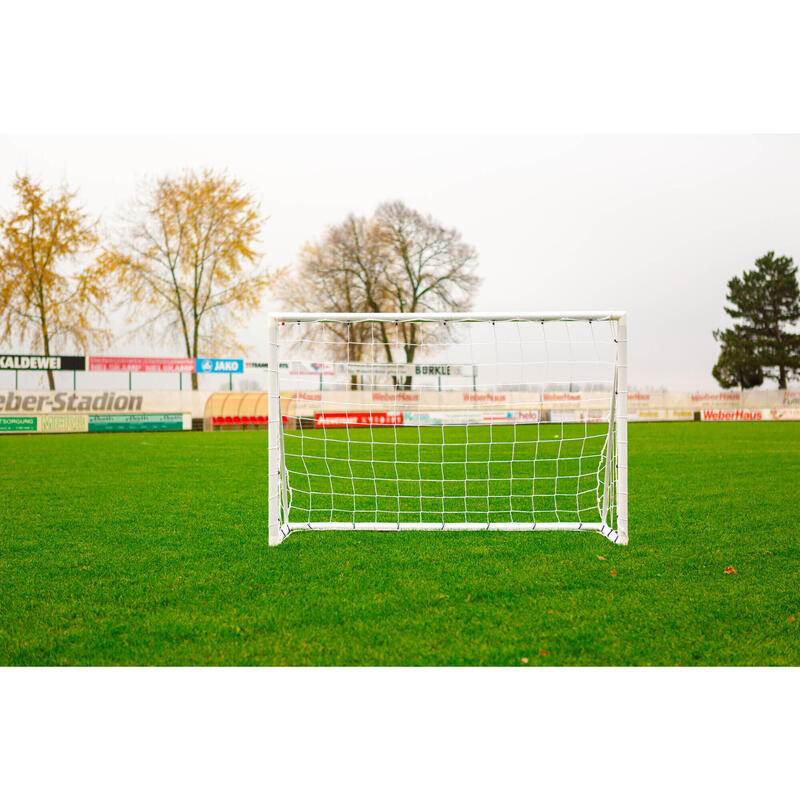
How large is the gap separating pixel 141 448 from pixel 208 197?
16002 mm

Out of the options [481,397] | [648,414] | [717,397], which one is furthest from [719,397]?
[481,397]

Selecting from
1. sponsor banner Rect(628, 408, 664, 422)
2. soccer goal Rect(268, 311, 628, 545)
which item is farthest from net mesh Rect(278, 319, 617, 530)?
sponsor banner Rect(628, 408, 664, 422)

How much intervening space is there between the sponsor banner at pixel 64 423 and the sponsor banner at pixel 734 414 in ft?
83.5

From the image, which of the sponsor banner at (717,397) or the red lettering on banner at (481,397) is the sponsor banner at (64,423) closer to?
the red lettering on banner at (481,397)

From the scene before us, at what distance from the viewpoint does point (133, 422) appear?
21.6 m

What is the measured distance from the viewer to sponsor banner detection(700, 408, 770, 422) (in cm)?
2875

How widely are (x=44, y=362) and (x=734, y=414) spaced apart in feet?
95.7

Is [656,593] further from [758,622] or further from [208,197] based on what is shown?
[208,197]

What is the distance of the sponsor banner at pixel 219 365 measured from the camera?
82.6ft

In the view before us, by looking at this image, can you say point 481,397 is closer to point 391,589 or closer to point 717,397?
point 717,397

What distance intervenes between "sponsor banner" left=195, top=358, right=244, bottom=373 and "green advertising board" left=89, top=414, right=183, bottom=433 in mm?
3470

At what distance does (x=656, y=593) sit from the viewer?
388 cm

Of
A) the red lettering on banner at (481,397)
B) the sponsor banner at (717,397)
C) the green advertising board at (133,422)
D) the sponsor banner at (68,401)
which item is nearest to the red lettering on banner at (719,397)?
the sponsor banner at (717,397)

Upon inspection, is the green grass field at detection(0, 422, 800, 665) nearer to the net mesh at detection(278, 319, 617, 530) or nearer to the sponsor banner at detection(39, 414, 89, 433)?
the net mesh at detection(278, 319, 617, 530)
